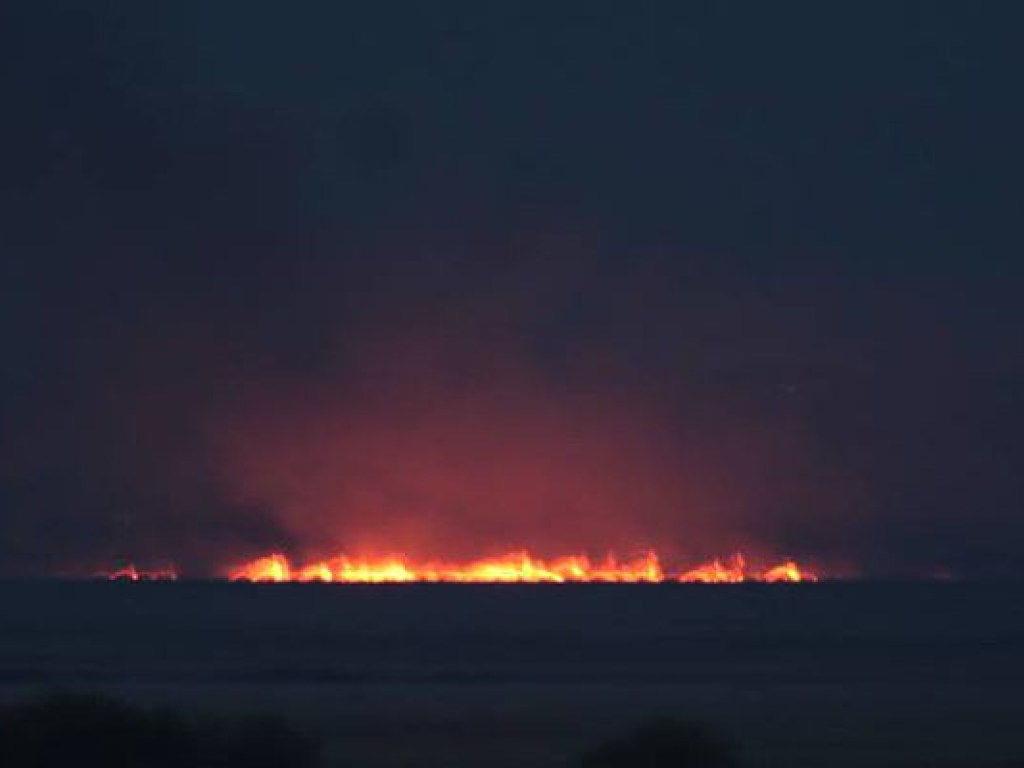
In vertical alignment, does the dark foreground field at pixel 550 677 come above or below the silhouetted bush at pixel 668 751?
above

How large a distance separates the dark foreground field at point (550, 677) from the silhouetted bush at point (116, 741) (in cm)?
331

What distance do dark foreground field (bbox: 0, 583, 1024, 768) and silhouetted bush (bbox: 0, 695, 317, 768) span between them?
3.31 metres

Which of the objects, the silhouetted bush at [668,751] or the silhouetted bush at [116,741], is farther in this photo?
the silhouetted bush at [668,751]

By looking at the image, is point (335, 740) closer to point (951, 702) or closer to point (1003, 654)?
point (951, 702)

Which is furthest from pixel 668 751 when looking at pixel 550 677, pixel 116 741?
pixel 550 677

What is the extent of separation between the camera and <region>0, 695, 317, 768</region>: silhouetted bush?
31.3 metres

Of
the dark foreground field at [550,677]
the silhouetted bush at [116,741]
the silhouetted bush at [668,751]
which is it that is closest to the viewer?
the silhouetted bush at [116,741]

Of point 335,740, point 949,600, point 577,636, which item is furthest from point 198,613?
point 335,740

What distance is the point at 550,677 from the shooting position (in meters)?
66.8

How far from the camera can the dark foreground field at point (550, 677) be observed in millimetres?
45031

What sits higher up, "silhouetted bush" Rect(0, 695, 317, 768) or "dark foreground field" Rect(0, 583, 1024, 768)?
"dark foreground field" Rect(0, 583, 1024, 768)

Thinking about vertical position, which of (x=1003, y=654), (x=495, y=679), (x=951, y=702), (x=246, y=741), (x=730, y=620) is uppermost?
(x=730, y=620)

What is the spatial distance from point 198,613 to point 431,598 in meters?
47.0

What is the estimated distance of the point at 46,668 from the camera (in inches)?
2768
